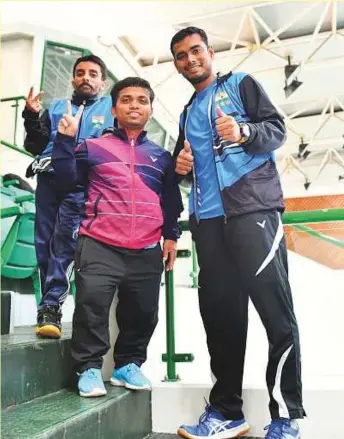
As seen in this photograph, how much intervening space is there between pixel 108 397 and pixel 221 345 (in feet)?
1.49

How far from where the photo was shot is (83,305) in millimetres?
1722

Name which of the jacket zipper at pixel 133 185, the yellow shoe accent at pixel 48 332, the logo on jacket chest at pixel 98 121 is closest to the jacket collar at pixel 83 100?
the logo on jacket chest at pixel 98 121

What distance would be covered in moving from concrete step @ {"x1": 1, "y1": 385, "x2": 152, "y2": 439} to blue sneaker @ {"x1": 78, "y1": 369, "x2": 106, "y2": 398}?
2cm

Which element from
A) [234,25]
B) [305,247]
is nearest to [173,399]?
[305,247]

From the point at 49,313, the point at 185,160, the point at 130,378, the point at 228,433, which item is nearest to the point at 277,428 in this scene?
the point at 228,433

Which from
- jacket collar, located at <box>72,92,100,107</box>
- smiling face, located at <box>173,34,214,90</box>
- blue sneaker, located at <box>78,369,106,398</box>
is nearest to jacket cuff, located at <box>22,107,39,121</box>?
jacket collar, located at <box>72,92,100,107</box>

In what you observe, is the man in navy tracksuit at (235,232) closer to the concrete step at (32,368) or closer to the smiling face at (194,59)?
the smiling face at (194,59)

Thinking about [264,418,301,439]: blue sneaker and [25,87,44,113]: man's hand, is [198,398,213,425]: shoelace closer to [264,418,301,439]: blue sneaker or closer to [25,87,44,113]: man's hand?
[264,418,301,439]: blue sneaker

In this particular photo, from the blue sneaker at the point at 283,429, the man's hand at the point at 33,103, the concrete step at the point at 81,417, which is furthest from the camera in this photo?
the man's hand at the point at 33,103

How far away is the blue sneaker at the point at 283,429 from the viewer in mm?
1484

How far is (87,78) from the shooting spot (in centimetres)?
231

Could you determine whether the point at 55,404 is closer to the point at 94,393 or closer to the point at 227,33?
the point at 94,393

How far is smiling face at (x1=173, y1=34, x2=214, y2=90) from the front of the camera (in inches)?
70.4

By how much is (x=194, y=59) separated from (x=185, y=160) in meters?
0.41
